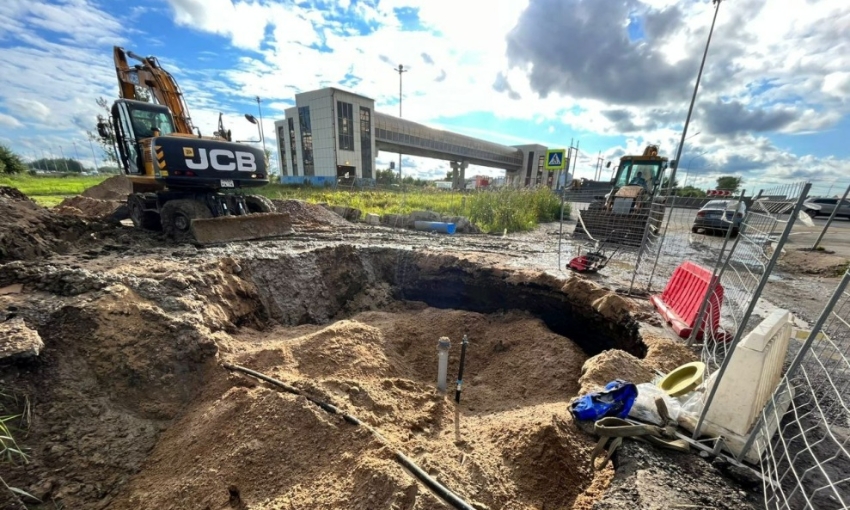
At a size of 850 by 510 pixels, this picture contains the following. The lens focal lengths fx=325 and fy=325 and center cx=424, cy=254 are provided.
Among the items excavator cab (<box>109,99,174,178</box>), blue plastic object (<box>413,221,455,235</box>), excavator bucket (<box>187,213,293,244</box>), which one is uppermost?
excavator cab (<box>109,99,174,178</box>)

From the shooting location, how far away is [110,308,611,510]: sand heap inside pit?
2.18m

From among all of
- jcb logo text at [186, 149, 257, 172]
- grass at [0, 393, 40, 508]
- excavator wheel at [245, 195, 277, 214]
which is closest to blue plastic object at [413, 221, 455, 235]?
excavator wheel at [245, 195, 277, 214]

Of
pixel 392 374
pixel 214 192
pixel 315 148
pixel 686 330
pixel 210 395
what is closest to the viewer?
pixel 210 395

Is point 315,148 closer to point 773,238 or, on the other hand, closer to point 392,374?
point 392,374

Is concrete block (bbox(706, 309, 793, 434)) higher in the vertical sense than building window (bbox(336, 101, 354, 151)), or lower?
lower

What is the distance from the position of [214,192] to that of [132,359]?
17.6ft

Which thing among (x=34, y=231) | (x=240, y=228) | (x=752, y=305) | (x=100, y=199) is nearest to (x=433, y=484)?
(x=752, y=305)

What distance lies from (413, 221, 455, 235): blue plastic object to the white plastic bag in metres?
8.01

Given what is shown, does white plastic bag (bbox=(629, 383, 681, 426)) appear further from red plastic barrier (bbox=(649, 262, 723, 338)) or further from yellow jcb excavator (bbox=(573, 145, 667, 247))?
yellow jcb excavator (bbox=(573, 145, 667, 247))

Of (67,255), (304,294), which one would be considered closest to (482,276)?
(304,294)

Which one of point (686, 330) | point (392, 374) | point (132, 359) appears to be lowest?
point (392, 374)

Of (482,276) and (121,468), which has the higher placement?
(482,276)

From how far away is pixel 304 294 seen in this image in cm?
556

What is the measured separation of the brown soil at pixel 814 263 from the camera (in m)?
6.90
